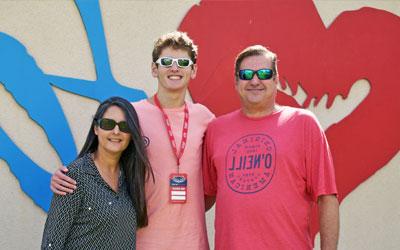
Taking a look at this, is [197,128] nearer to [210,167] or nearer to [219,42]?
[210,167]

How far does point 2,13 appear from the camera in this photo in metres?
3.89

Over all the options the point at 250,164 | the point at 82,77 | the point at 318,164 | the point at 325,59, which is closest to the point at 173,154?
the point at 250,164

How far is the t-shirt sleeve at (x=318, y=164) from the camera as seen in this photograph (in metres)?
2.76

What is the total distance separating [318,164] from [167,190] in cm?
80

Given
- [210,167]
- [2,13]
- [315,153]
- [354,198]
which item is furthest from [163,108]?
[354,198]

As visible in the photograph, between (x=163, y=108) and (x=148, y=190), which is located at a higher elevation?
(x=163, y=108)

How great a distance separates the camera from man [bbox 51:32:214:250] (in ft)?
9.59

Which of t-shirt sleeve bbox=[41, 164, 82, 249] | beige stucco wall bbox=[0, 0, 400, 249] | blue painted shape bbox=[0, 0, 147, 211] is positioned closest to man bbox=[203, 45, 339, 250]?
t-shirt sleeve bbox=[41, 164, 82, 249]

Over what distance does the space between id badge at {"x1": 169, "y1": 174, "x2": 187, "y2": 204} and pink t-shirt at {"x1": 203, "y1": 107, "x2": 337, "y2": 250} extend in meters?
0.18

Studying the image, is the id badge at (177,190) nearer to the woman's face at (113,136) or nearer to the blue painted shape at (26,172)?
the woman's face at (113,136)

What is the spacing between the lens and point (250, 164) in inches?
113

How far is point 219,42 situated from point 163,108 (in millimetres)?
1150

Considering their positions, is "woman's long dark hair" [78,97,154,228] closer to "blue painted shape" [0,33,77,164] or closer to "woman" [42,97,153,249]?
"woman" [42,97,153,249]

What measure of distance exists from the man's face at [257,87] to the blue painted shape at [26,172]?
161 cm
